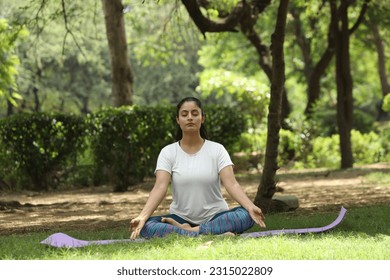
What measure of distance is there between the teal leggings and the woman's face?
85 cm

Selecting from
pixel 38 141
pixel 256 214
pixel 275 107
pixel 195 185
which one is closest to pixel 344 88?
pixel 38 141

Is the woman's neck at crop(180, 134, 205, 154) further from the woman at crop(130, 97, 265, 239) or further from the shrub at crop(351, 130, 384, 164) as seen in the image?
the shrub at crop(351, 130, 384, 164)

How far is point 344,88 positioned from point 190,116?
40.4ft

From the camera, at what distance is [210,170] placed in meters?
6.61

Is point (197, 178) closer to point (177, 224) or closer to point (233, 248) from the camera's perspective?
point (177, 224)

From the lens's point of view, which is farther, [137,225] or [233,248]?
[137,225]

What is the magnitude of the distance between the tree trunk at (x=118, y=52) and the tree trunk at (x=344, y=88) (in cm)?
526

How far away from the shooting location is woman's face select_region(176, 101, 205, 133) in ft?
21.4

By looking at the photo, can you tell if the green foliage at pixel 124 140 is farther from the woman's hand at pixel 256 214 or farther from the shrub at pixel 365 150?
the shrub at pixel 365 150

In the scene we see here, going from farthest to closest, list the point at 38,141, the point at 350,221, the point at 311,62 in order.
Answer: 1. the point at 311,62
2. the point at 38,141
3. the point at 350,221

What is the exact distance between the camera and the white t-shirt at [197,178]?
6.59m

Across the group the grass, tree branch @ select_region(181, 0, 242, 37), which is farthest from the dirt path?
tree branch @ select_region(181, 0, 242, 37)

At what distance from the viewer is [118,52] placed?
17.4 meters
